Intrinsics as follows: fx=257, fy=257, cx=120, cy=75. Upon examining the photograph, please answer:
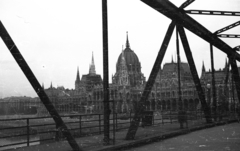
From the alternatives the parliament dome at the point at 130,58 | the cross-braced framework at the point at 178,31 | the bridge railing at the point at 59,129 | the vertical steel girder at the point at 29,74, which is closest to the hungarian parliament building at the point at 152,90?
the parliament dome at the point at 130,58

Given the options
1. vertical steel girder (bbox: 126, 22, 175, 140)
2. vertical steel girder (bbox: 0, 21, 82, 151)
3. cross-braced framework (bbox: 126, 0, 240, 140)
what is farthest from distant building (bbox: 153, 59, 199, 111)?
vertical steel girder (bbox: 0, 21, 82, 151)

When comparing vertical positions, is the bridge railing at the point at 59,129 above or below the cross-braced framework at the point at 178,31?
below

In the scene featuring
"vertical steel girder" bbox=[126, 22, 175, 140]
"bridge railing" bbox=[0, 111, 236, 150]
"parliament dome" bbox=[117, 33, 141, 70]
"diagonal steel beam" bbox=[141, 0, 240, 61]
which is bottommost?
"bridge railing" bbox=[0, 111, 236, 150]

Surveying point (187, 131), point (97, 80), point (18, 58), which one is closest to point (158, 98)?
point (97, 80)

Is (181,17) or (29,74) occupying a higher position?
(181,17)

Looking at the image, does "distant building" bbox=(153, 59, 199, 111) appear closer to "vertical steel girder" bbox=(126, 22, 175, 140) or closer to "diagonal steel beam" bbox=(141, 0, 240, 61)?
"diagonal steel beam" bbox=(141, 0, 240, 61)

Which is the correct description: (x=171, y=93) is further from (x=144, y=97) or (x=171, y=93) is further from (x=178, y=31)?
(x=144, y=97)

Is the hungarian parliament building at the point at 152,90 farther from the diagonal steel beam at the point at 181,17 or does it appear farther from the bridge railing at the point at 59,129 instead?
the diagonal steel beam at the point at 181,17

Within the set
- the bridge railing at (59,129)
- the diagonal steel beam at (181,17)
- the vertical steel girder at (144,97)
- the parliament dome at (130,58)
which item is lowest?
the bridge railing at (59,129)

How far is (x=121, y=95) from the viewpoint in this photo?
102062 millimetres

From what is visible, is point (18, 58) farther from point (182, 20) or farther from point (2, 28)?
point (182, 20)

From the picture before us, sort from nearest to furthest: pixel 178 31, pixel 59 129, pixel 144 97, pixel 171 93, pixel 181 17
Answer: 1. pixel 59 129
2. pixel 144 97
3. pixel 181 17
4. pixel 178 31
5. pixel 171 93

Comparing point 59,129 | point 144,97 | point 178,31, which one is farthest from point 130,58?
point 59,129

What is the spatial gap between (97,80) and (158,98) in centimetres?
4624
